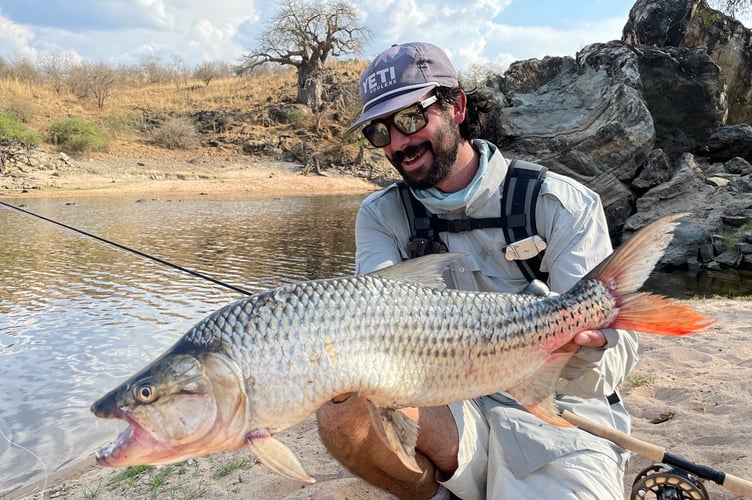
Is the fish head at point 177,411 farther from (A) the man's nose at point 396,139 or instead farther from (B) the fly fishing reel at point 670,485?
(B) the fly fishing reel at point 670,485

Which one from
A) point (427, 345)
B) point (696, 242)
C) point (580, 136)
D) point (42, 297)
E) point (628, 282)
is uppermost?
point (580, 136)

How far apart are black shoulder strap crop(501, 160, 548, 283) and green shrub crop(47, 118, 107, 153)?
31302 mm

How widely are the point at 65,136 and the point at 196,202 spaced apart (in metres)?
11.2

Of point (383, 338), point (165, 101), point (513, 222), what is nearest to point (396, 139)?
point (513, 222)

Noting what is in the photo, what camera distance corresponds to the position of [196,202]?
23.7 metres

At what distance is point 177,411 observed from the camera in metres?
1.78

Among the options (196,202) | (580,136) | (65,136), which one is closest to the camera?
(580,136)

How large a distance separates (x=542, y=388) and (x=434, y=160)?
1380 millimetres

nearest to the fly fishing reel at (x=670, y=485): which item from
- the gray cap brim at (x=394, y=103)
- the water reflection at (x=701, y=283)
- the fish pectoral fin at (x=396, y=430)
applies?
the fish pectoral fin at (x=396, y=430)

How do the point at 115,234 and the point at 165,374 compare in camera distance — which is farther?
the point at 115,234

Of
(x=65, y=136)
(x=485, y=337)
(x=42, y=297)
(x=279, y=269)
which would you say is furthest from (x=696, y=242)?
(x=65, y=136)

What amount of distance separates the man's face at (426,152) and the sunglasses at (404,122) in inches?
0.9

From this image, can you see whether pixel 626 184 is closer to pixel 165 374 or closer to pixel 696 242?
pixel 696 242

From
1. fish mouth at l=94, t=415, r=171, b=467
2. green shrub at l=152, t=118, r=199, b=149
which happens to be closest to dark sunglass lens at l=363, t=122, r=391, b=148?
fish mouth at l=94, t=415, r=171, b=467
